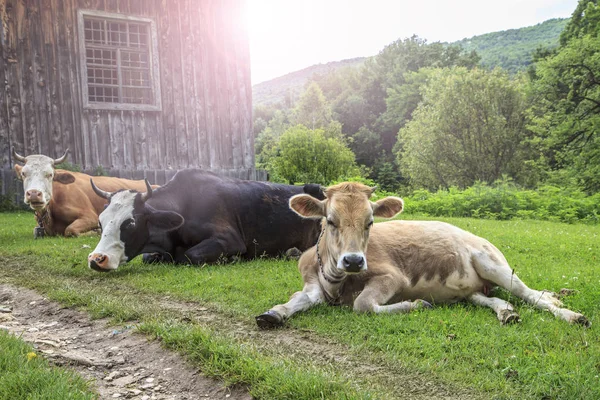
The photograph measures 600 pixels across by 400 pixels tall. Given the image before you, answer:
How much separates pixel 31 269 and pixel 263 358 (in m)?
5.02

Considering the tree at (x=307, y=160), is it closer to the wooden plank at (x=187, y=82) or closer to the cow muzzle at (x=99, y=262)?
the wooden plank at (x=187, y=82)

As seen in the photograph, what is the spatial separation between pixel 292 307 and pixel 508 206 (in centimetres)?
1401

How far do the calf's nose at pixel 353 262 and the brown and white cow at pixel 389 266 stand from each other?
2 cm

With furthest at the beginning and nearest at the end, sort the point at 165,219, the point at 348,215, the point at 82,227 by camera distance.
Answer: the point at 82,227 → the point at 165,219 → the point at 348,215

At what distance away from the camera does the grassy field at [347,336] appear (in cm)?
317

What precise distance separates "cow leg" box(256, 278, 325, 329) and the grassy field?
9cm

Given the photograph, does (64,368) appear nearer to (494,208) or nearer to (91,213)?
(91,213)

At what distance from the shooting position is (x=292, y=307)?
15.6ft

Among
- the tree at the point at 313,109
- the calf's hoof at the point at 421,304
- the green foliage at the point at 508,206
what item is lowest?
the green foliage at the point at 508,206

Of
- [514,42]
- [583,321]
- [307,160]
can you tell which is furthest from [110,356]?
[514,42]

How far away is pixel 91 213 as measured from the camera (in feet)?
37.3

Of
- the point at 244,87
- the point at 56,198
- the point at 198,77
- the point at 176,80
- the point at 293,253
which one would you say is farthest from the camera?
the point at 244,87

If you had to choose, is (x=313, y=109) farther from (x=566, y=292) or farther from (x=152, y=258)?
(x=566, y=292)

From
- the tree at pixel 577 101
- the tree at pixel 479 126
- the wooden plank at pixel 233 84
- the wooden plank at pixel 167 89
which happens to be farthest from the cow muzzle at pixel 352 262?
the tree at pixel 479 126
